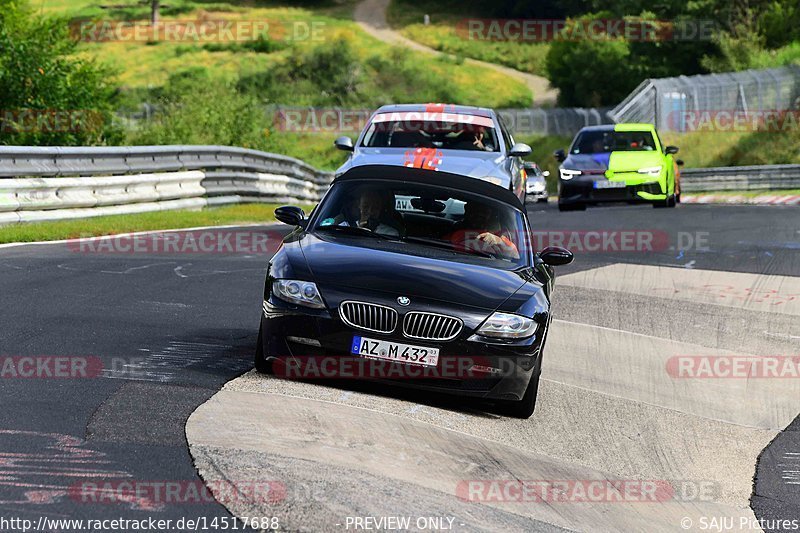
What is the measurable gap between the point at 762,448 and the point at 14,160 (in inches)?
453

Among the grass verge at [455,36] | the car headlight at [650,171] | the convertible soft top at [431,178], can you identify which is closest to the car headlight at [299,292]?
the convertible soft top at [431,178]

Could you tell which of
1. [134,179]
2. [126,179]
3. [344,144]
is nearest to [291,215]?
[344,144]

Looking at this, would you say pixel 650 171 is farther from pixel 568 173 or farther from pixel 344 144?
pixel 344 144

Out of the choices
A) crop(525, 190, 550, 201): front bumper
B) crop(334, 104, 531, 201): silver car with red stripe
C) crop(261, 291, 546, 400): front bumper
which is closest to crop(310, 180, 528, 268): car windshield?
crop(261, 291, 546, 400): front bumper

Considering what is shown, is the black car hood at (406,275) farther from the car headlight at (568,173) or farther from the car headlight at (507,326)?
the car headlight at (568,173)

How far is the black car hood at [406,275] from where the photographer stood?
753 cm

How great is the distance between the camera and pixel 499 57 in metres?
107

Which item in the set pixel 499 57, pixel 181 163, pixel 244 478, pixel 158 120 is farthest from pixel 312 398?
pixel 499 57

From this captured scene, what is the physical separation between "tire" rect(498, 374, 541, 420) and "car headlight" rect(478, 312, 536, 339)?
33 cm

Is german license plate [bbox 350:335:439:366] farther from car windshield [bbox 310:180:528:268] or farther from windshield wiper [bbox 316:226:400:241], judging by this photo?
windshield wiper [bbox 316:226:400:241]

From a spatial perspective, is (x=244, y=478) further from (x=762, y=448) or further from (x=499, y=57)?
(x=499, y=57)

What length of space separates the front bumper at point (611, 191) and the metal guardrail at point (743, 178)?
13.8 metres

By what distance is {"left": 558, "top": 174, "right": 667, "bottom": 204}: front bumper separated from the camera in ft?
80.4

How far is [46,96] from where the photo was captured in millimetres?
25281
